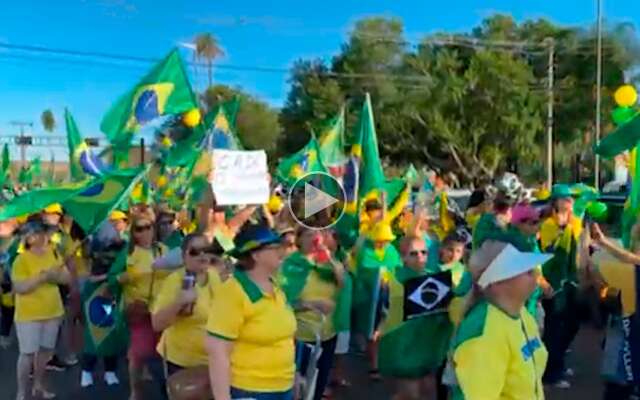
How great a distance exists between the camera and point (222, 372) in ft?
12.4

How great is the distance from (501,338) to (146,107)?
6.11m

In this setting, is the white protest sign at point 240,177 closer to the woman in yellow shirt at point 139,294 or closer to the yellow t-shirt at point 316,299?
the woman in yellow shirt at point 139,294

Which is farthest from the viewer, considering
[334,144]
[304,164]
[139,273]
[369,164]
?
[334,144]

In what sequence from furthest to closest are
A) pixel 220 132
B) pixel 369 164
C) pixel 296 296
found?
pixel 220 132
pixel 369 164
pixel 296 296

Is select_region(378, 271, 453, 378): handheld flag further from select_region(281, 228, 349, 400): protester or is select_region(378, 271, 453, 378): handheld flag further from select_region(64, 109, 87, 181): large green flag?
select_region(64, 109, 87, 181): large green flag

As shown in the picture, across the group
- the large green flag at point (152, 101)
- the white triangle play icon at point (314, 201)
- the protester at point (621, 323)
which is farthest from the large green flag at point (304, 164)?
the protester at point (621, 323)

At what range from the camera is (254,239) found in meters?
3.98

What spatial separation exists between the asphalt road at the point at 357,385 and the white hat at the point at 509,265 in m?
4.49

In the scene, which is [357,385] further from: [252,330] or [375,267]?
[252,330]

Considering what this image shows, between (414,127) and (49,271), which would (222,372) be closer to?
(49,271)

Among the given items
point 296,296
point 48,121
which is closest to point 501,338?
point 296,296

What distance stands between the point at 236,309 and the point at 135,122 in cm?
504

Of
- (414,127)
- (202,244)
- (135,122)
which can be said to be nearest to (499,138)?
(414,127)

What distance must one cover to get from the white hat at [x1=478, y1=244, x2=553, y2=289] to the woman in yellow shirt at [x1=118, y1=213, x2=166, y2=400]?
3.85 metres
